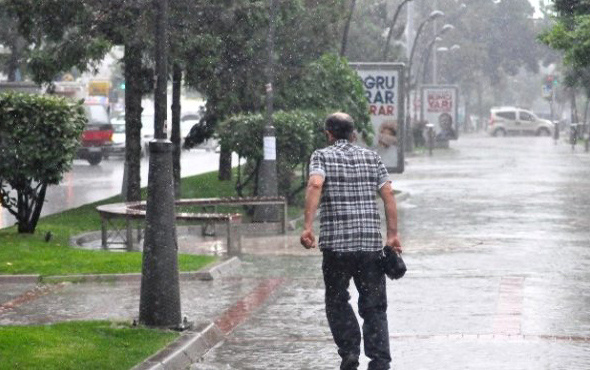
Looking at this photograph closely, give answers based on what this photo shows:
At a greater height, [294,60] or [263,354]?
[294,60]

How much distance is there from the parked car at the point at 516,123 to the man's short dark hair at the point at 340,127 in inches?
3960

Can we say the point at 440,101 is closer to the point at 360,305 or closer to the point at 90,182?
the point at 90,182

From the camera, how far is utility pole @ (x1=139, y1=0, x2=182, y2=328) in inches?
456

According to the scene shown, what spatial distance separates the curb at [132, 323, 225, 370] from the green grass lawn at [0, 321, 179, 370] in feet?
0.27

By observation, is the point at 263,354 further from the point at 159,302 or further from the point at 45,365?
the point at 45,365

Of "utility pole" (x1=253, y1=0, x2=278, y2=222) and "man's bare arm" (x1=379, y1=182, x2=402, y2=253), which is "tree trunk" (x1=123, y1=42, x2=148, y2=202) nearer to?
"utility pole" (x1=253, y1=0, x2=278, y2=222)

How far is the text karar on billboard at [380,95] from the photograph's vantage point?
34.6m

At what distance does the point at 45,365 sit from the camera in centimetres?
964

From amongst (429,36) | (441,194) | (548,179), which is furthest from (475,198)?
(429,36)

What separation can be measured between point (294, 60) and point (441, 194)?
4.71 metres

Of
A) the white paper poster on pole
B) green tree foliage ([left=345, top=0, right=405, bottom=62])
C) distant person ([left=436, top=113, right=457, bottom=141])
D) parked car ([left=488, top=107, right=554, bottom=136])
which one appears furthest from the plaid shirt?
parked car ([left=488, top=107, right=554, bottom=136])

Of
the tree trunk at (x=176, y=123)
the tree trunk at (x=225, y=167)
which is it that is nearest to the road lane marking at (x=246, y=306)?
the tree trunk at (x=176, y=123)

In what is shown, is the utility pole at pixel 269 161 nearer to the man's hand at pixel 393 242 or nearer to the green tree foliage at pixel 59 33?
the green tree foliage at pixel 59 33

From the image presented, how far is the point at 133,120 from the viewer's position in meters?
26.0
